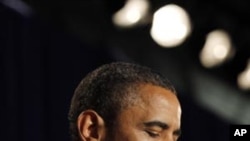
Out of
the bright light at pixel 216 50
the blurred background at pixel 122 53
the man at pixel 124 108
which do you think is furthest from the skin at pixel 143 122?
the bright light at pixel 216 50

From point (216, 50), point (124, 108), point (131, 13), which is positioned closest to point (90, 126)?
point (124, 108)

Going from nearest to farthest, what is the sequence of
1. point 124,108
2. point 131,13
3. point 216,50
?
point 124,108
point 131,13
point 216,50

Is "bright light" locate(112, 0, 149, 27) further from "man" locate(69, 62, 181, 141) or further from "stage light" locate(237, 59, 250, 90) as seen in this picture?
"man" locate(69, 62, 181, 141)

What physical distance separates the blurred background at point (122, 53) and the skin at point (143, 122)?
47.0 inches

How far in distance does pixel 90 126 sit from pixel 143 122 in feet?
0.22

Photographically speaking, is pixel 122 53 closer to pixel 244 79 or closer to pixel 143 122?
pixel 244 79

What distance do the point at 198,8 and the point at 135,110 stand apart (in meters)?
1.33

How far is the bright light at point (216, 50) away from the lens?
2.07 metres

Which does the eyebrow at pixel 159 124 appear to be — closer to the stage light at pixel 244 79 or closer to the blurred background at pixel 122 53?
the blurred background at pixel 122 53

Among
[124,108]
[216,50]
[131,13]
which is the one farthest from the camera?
[216,50]

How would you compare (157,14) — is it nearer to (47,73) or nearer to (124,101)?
(47,73)

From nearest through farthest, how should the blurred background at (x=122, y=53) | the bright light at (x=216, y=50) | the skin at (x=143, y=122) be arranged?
the skin at (x=143, y=122) < the blurred background at (x=122, y=53) < the bright light at (x=216, y=50)

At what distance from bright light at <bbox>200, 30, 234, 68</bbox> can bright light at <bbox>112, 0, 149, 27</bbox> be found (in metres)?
0.24

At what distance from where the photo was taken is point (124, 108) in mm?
749
